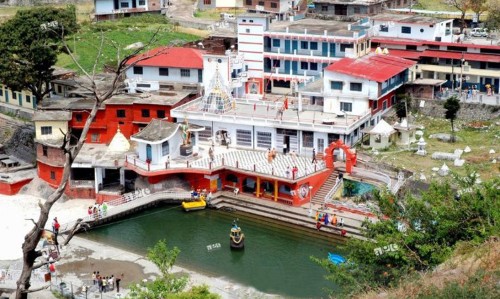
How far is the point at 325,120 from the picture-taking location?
58531mm

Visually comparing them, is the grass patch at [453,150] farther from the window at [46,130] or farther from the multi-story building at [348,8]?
the multi-story building at [348,8]

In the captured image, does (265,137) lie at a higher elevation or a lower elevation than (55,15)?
lower

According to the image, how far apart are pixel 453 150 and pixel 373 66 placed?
34.6ft

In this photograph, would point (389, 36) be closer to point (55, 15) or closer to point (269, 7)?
point (269, 7)

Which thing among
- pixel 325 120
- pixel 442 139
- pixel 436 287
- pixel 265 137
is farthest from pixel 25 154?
pixel 436 287

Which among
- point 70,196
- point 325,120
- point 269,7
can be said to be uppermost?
point 269,7

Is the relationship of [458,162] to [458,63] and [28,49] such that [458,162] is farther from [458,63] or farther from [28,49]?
[28,49]

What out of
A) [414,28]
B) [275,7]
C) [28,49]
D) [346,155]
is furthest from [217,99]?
[275,7]

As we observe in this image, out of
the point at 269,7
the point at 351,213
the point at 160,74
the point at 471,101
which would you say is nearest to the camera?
the point at 351,213

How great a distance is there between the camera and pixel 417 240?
34.2m

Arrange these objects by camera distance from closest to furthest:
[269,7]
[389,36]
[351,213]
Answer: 1. [351,213]
2. [389,36]
3. [269,7]

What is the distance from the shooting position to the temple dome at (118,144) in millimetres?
58562

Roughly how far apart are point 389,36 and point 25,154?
3228cm

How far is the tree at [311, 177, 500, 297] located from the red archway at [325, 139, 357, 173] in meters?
19.0
